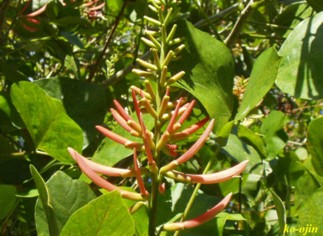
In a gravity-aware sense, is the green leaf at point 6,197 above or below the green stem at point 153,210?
below

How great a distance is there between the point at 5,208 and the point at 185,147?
23.0 inches

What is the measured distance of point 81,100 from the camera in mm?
1037

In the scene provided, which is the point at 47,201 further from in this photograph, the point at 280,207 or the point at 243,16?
the point at 243,16

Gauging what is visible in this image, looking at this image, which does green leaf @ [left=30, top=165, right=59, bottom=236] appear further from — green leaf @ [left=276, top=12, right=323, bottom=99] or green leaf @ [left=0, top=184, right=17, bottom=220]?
green leaf @ [left=276, top=12, right=323, bottom=99]

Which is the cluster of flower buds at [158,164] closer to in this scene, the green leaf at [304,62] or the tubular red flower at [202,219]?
the tubular red flower at [202,219]

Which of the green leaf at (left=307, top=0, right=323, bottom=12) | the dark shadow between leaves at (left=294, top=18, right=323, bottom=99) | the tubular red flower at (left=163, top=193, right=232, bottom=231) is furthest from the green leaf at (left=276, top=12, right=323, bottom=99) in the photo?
the tubular red flower at (left=163, top=193, right=232, bottom=231)

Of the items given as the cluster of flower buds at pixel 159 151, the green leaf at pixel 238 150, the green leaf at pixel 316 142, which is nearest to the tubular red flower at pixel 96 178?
the cluster of flower buds at pixel 159 151

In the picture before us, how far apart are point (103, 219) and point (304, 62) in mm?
458

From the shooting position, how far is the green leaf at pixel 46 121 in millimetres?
889

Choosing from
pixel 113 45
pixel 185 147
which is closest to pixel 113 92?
pixel 185 147

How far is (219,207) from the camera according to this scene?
0.65m

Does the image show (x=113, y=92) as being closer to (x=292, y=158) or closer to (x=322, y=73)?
(x=292, y=158)

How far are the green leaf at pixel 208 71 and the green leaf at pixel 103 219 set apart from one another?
27cm

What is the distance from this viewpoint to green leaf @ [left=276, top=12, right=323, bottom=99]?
2.79 ft
